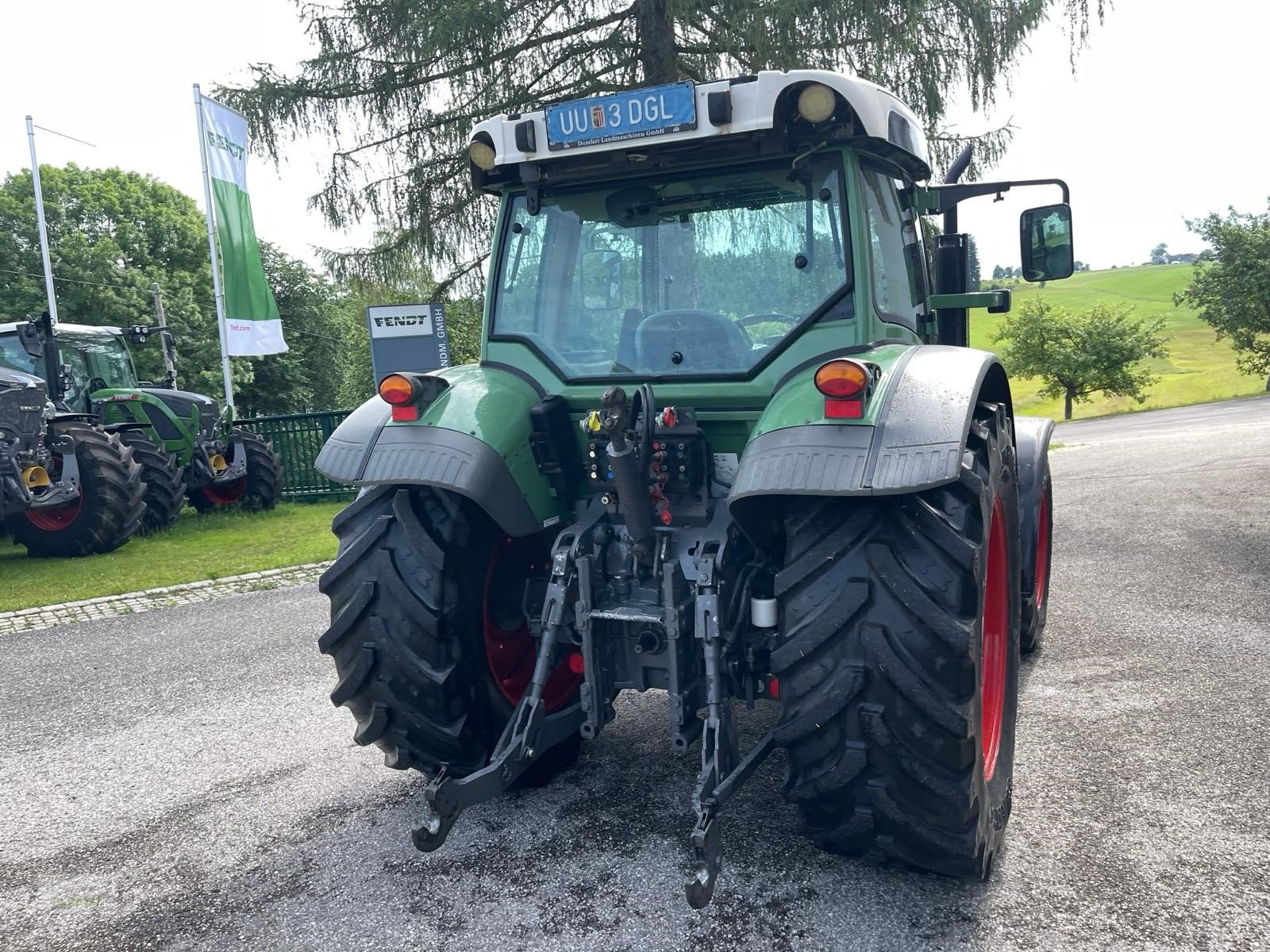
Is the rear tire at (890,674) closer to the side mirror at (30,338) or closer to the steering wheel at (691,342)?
the steering wheel at (691,342)

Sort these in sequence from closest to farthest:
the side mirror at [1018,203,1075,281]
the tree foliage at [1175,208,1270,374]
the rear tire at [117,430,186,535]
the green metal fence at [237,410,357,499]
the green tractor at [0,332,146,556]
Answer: the side mirror at [1018,203,1075,281], the green tractor at [0,332,146,556], the rear tire at [117,430,186,535], the green metal fence at [237,410,357,499], the tree foliage at [1175,208,1270,374]

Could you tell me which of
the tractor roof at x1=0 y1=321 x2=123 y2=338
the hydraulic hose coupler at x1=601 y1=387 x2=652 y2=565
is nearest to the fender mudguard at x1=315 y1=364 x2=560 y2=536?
the hydraulic hose coupler at x1=601 y1=387 x2=652 y2=565

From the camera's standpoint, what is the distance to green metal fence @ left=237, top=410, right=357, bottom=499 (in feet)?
50.5

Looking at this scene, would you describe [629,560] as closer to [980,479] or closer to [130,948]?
[980,479]

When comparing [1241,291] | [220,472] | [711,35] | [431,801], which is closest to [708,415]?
[431,801]

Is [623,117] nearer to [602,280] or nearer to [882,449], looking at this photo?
[602,280]

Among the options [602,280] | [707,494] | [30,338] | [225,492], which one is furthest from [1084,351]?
[707,494]

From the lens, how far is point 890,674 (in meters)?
2.51

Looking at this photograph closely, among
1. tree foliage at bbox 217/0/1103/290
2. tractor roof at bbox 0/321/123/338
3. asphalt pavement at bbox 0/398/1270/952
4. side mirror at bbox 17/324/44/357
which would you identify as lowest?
asphalt pavement at bbox 0/398/1270/952

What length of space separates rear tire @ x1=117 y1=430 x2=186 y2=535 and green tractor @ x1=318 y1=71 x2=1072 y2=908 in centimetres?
928

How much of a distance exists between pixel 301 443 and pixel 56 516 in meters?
5.51

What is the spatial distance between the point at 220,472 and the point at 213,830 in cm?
1103

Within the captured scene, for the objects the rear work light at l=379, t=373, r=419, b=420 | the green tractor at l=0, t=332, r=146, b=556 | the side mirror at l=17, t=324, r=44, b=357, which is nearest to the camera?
the rear work light at l=379, t=373, r=419, b=420

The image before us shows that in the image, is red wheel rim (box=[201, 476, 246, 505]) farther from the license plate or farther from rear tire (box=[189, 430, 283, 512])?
the license plate
